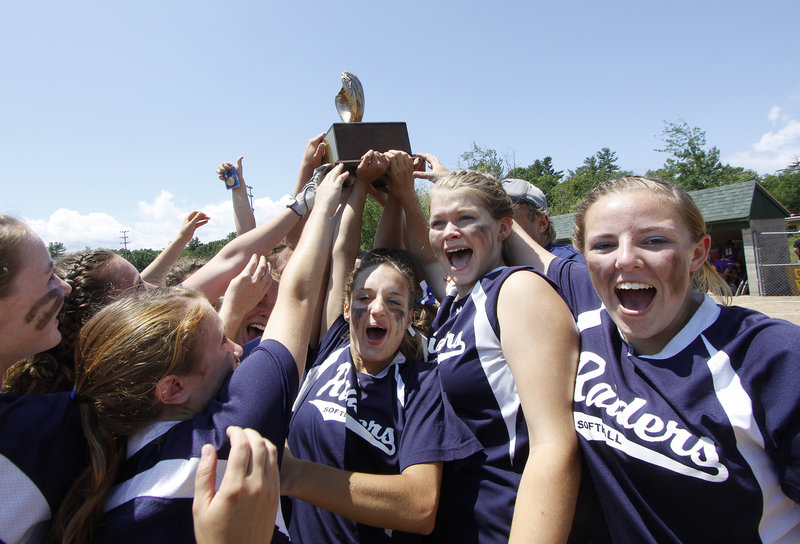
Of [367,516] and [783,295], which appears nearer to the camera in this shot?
[367,516]

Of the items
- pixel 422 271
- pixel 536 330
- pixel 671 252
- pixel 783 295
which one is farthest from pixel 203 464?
pixel 783 295

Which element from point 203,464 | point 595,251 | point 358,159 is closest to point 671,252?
point 595,251

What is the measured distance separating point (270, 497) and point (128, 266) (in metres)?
1.51

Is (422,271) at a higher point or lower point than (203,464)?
higher

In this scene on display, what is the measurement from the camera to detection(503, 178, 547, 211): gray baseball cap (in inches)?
135

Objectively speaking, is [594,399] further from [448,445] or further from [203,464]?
[203,464]

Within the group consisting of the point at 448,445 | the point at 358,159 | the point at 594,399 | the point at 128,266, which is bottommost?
the point at 448,445

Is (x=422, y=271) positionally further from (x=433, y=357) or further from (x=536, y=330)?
(x=536, y=330)

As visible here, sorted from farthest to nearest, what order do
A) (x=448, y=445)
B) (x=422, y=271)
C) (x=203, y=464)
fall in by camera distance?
(x=422, y=271) < (x=448, y=445) < (x=203, y=464)

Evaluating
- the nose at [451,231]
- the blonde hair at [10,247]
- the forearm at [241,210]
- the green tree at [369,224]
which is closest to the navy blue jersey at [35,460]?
the blonde hair at [10,247]

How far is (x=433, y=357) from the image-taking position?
7.06ft

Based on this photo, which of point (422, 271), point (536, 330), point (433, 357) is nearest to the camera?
point (536, 330)

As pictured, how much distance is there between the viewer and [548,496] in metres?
1.42

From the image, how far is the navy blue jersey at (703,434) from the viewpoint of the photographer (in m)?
1.20
